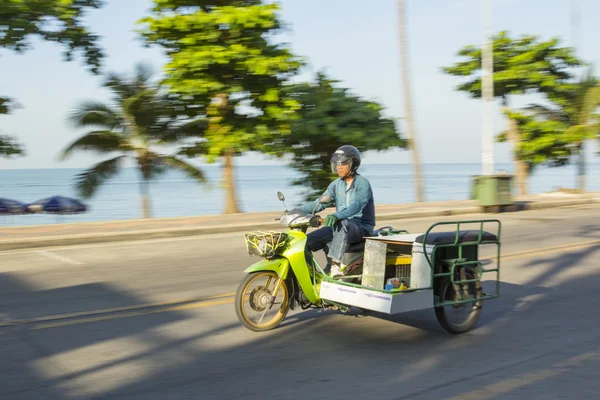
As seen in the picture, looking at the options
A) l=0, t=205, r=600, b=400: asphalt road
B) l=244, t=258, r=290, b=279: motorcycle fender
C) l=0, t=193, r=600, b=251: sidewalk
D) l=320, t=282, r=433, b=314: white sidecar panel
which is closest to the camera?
l=0, t=205, r=600, b=400: asphalt road

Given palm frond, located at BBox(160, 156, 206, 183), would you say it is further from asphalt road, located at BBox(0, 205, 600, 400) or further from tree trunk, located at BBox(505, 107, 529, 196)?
tree trunk, located at BBox(505, 107, 529, 196)

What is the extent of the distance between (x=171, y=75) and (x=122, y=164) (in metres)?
6.01

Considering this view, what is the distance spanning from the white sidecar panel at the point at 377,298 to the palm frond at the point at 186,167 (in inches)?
708

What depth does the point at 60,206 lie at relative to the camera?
112 feet

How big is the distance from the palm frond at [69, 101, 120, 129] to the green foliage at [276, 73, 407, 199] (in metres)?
6.56

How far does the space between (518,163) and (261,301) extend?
2901 cm

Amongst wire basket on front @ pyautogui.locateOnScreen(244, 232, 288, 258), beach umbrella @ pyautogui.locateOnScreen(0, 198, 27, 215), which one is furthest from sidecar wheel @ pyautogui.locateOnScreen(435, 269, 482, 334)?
beach umbrella @ pyautogui.locateOnScreen(0, 198, 27, 215)

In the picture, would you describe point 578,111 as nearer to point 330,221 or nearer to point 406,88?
point 406,88

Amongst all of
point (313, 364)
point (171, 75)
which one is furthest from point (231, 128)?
point (313, 364)

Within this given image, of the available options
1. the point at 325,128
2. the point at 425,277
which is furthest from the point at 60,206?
the point at 425,277

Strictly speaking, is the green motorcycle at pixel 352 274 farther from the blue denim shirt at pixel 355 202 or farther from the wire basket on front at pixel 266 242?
the blue denim shirt at pixel 355 202

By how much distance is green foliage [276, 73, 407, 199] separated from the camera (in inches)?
912

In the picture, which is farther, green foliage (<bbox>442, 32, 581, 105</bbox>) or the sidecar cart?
green foliage (<bbox>442, 32, 581, 105</bbox>)

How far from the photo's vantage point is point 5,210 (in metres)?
35.7
